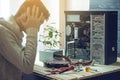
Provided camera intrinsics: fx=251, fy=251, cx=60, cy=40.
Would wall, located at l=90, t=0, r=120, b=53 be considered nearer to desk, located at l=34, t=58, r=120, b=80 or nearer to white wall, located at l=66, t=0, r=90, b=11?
white wall, located at l=66, t=0, r=90, b=11

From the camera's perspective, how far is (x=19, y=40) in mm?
1279

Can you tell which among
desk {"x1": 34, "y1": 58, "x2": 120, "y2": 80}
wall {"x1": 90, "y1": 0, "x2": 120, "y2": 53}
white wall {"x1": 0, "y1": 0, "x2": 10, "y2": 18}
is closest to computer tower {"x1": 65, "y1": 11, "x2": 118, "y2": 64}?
desk {"x1": 34, "y1": 58, "x2": 120, "y2": 80}

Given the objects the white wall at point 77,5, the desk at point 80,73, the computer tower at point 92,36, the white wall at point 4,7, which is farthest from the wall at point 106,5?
the white wall at point 4,7

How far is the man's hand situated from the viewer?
1.28m

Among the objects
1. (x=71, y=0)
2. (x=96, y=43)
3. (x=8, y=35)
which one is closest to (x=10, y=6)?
(x=71, y=0)

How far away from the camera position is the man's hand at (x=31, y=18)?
1.28 m

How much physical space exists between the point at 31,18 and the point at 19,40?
13 cm

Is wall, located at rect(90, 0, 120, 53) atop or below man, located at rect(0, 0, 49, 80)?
atop

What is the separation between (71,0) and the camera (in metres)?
2.41

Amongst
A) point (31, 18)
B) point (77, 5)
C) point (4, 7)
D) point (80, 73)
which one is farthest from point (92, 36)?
point (4, 7)

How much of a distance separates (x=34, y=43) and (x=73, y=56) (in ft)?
1.70

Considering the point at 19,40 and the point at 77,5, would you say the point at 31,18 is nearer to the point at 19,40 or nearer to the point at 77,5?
the point at 19,40

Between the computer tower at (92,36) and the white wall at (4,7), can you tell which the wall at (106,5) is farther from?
the white wall at (4,7)

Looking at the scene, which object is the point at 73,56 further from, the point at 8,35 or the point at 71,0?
the point at 71,0
